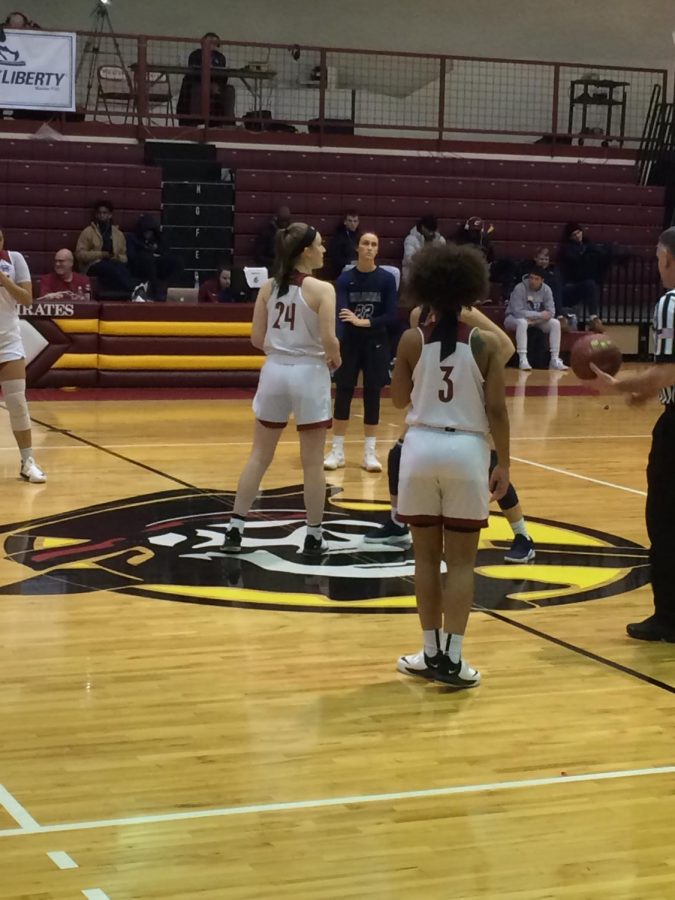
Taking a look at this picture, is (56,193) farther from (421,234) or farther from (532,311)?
(532,311)

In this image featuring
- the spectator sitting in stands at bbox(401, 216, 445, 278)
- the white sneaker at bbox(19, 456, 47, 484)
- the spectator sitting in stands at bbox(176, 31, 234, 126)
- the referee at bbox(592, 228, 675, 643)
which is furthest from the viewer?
the spectator sitting in stands at bbox(176, 31, 234, 126)

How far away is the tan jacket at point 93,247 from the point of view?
17.6 m

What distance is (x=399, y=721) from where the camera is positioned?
16.4 feet

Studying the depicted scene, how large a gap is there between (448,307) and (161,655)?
183cm

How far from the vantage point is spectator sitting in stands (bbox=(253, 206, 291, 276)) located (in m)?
18.7

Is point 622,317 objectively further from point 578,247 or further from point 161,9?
point 161,9

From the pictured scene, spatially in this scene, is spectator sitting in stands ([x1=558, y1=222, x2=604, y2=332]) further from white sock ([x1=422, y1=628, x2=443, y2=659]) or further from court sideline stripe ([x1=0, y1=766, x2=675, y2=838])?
court sideline stripe ([x1=0, y1=766, x2=675, y2=838])

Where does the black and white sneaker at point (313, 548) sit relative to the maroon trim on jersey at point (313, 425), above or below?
below

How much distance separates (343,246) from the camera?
19.0m

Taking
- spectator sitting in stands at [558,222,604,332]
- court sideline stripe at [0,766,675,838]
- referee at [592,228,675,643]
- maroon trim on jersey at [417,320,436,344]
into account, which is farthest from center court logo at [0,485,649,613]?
spectator sitting in stands at [558,222,604,332]

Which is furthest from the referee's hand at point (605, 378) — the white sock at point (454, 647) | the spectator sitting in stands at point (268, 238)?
the spectator sitting in stands at point (268, 238)

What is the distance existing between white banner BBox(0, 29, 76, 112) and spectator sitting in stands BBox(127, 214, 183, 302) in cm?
209

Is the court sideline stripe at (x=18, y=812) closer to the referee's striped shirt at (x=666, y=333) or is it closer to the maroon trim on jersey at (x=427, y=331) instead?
the maroon trim on jersey at (x=427, y=331)

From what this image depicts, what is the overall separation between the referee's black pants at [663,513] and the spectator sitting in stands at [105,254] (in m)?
11.7
